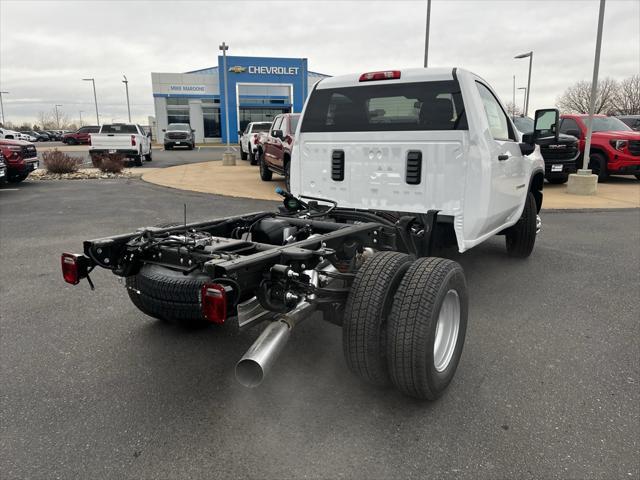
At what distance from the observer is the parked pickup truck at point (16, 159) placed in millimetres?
13336

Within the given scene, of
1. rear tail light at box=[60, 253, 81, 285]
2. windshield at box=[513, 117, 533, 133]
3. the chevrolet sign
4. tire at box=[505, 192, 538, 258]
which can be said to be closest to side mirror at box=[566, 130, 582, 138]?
windshield at box=[513, 117, 533, 133]

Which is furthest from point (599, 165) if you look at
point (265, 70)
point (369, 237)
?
point (265, 70)

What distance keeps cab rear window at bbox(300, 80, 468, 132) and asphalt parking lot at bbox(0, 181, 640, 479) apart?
1.78 metres

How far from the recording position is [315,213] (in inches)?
175

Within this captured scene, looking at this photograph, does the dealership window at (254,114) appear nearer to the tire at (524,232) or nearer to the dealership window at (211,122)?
the dealership window at (211,122)

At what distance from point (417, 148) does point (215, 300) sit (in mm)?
2562

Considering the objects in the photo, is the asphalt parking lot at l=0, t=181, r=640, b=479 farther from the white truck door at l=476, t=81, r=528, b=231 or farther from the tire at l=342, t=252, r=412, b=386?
the white truck door at l=476, t=81, r=528, b=231

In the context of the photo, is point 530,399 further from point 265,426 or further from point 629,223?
point 629,223

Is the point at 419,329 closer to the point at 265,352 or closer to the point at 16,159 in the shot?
the point at 265,352

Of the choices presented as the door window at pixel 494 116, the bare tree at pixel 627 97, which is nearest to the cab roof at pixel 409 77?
the door window at pixel 494 116

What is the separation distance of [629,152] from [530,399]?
13425mm

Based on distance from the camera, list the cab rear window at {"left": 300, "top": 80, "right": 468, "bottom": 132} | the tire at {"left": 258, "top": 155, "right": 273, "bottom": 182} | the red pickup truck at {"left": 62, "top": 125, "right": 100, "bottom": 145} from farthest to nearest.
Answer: the red pickup truck at {"left": 62, "top": 125, "right": 100, "bottom": 145} → the tire at {"left": 258, "top": 155, "right": 273, "bottom": 182} → the cab rear window at {"left": 300, "top": 80, "right": 468, "bottom": 132}

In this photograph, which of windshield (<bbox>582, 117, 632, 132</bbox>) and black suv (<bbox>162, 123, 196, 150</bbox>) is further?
black suv (<bbox>162, 123, 196, 150</bbox>)

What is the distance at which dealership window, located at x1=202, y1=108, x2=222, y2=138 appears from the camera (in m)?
49.8
